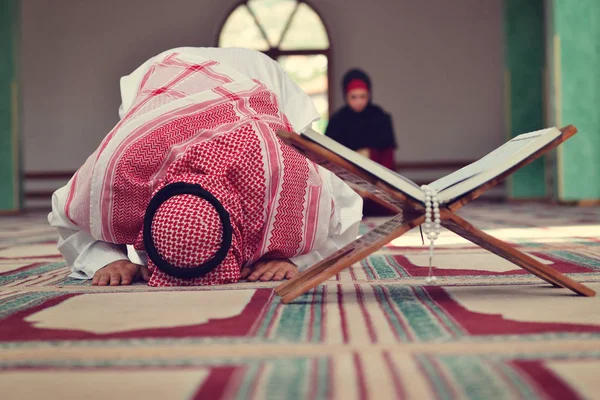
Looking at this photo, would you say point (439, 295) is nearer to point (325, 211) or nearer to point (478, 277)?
point (478, 277)

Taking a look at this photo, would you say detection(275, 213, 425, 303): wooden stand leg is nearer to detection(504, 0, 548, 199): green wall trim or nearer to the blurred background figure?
the blurred background figure

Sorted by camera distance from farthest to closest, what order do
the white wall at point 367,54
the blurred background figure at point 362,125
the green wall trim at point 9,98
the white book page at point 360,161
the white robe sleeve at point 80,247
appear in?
1. the white wall at point 367,54
2. the green wall trim at point 9,98
3. the blurred background figure at point 362,125
4. the white robe sleeve at point 80,247
5. the white book page at point 360,161

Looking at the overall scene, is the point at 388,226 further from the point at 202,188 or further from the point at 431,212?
the point at 202,188

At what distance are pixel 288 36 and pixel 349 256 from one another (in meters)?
6.87

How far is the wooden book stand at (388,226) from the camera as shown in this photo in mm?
1111

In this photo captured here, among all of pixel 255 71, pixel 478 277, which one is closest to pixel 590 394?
pixel 478 277

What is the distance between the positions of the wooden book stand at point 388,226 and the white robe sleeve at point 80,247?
0.63 meters

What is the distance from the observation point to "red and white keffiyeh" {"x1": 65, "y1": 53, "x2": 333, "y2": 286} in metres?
1.46

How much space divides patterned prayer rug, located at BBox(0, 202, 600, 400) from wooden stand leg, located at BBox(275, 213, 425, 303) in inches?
1.4

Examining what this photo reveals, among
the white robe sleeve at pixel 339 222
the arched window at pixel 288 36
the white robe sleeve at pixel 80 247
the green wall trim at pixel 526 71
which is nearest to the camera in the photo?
the white robe sleeve at pixel 80 247

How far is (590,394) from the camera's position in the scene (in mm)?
663

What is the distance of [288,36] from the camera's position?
7.72m

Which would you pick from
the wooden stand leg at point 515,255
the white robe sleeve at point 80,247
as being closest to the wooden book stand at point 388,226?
the wooden stand leg at point 515,255

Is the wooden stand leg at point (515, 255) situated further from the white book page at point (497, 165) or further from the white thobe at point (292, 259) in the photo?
the white thobe at point (292, 259)
